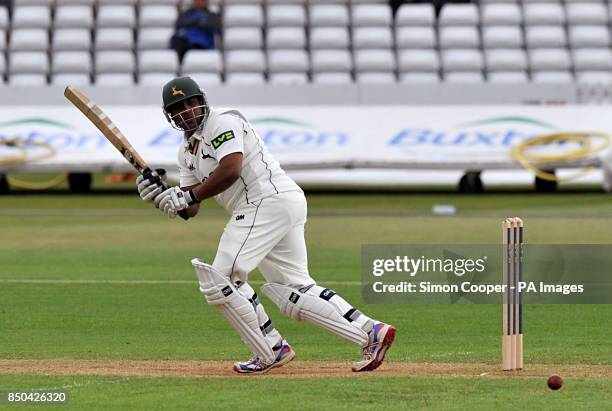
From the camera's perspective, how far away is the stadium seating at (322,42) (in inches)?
1119

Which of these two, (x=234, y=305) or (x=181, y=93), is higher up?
(x=181, y=93)

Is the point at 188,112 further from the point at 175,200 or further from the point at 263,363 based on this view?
the point at 263,363

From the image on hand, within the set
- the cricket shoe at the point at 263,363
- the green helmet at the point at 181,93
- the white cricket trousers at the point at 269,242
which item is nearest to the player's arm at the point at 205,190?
the white cricket trousers at the point at 269,242

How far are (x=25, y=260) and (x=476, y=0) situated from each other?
1693cm

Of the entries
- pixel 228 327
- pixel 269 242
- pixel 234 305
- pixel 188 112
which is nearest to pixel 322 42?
pixel 228 327

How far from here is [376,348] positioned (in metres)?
8.38

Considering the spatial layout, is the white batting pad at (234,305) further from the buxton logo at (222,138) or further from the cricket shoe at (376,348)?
the buxton logo at (222,138)

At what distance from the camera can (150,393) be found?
755 centimetres

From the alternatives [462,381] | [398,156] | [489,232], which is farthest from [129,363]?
[398,156]

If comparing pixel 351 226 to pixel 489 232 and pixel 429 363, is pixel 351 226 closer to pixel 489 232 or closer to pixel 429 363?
pixel 489 232

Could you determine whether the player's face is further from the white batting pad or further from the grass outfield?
the grass outfield

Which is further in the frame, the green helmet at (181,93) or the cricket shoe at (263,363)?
the cricket shoe at (263,363)

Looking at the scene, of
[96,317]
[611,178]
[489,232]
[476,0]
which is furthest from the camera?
[476,0]

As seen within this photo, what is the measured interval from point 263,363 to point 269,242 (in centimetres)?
75
